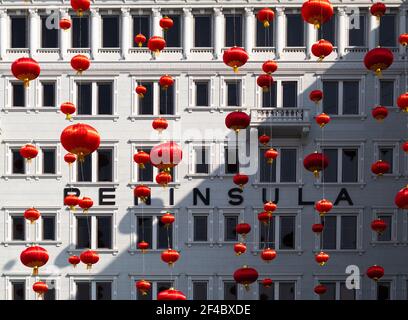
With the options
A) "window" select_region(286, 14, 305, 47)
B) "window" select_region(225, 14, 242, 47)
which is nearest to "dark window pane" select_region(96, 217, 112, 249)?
"window" select_region(225, 14, 242, 47)

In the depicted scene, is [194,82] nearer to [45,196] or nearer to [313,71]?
[313,71]

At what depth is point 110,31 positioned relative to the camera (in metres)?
32.9

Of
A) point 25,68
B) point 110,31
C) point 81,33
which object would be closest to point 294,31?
point 110,31

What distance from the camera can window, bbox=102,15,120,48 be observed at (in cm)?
3291

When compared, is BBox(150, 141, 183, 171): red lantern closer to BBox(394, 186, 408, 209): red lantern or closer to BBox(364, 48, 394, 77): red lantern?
BBox(364, 48, 394, 77): red lantern

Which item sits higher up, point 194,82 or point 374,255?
point 194,82

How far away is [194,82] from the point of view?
3281cm

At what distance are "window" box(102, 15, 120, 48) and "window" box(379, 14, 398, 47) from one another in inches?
423

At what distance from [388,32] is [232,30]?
20.8ft

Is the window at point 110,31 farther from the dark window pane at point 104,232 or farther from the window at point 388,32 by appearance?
the window at point 388,32

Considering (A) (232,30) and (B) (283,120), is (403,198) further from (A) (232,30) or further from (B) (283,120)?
(A) (232,30)
